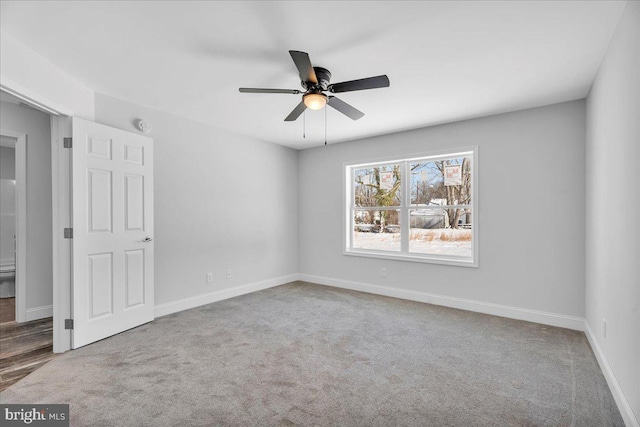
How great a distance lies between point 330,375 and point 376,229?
299 centimetres

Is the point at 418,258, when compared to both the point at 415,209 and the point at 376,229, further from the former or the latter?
the point at 376,229

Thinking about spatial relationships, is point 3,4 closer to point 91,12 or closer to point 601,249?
point 91,12

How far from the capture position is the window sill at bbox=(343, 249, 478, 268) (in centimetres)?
401

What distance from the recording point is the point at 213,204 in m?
4.32

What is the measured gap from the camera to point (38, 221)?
365 centimetres

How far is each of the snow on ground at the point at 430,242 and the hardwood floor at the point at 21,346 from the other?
4111 millimetres

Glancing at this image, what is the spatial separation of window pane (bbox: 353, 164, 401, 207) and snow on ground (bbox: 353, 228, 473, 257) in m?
0.55

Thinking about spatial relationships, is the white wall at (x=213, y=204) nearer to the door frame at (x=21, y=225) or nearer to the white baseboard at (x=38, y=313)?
the door frame at (x=21, y=225)

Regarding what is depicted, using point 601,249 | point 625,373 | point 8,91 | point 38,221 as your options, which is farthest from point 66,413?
point 601,249

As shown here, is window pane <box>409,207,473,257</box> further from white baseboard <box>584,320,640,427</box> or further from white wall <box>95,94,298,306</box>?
white wall <box>95,94,298,306</box>

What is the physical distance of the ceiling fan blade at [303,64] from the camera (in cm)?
196

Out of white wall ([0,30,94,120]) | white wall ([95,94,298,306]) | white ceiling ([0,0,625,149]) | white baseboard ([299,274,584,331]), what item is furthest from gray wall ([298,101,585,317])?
white wall ([0,30,94,120])

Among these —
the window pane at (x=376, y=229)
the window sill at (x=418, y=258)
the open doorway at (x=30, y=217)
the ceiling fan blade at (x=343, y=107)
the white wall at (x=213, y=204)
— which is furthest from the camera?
the window pane at (x=376, y=229)

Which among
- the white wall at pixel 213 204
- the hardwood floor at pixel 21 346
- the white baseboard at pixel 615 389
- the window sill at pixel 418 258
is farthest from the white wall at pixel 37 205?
the white baseboard at pixel 615 389
